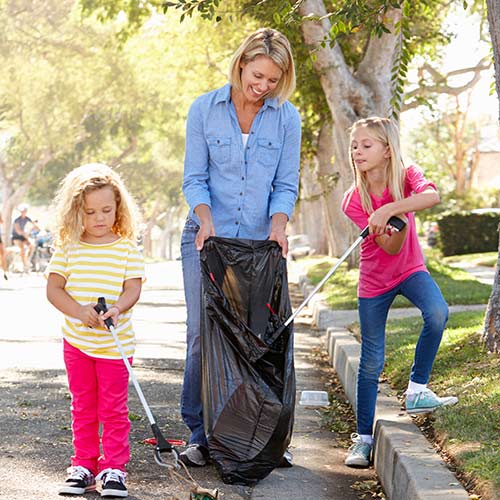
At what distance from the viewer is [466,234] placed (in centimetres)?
3069

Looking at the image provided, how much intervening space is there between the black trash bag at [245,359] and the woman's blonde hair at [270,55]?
Result: 75 cm

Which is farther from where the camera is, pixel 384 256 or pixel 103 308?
pixel 384 256

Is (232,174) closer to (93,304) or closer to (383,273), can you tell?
(383,273)

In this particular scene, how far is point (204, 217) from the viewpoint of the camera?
17.8ft

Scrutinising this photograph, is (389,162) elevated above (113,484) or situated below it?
above

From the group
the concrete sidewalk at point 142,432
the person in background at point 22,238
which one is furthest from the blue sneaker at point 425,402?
the person in background at point 22,238

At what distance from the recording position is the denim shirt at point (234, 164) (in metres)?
5.55

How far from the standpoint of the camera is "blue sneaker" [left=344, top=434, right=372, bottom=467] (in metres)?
5.77

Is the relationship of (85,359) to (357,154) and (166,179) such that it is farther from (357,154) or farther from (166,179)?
(166,179)

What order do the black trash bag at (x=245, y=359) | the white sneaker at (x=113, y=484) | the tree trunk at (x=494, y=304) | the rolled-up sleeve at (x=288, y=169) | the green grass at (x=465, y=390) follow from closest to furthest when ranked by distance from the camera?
1. the green grass at (x=465, y=390)
2. the white sneaker at (x=113, y=484)
3. the black trash bag at (x=245, y=359)
4. the rolled-up sleeve at (x=288, y=169)
5. the tree trunk at (x=494, y=304)

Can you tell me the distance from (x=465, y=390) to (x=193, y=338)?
1.55m

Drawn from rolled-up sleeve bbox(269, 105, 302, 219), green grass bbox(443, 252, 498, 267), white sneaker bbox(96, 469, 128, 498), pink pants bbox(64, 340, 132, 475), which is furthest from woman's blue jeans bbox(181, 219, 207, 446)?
green grass bbox(443, 252, 498, 267)

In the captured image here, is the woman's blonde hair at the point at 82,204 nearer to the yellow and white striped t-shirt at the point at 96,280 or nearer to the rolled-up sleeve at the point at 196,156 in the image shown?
the yellow and white striped t-shirt at the point at 96,280

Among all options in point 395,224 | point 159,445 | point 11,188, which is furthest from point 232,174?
point 11,188
